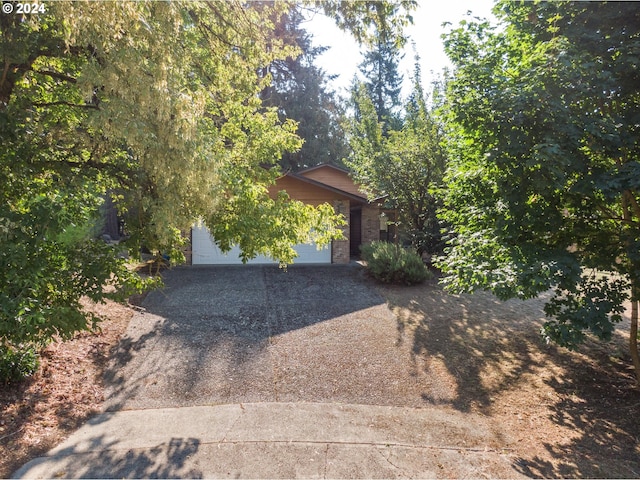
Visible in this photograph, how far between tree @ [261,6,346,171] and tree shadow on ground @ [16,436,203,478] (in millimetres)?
22968

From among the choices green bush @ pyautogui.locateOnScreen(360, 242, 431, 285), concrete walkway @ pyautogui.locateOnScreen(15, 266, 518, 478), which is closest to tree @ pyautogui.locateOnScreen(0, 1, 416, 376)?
concrete walkway @ pyautogui.locateOnScreen(15, 266, 518, 478)

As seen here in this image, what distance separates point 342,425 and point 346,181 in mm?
14635

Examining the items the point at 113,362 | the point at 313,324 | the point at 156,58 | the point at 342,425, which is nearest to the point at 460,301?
the point at 313,324

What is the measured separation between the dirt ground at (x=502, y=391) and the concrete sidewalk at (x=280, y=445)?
0.38 m

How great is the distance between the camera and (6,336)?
4.13 meters

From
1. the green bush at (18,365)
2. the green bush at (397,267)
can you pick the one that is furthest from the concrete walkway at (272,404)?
the green bush at (397,267)

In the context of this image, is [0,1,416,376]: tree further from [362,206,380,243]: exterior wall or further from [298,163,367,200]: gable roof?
[298,163,367,200]: gable roof

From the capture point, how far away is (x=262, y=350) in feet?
25.2

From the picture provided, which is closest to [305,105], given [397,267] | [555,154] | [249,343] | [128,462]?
[397,267]

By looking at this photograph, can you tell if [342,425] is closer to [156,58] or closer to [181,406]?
[181,406]

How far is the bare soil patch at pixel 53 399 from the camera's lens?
4.54 meters

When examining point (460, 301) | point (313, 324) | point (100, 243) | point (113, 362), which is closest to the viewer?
point (100, 243)

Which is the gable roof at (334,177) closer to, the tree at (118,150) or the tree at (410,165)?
the tree at (410,165)

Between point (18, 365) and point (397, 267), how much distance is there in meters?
9.32
